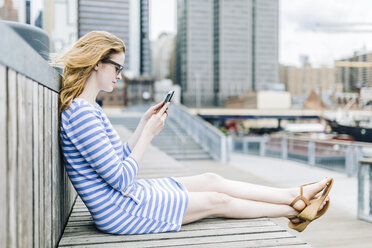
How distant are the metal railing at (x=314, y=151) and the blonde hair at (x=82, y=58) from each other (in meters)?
7.13

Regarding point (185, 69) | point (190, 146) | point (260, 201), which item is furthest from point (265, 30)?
point (260, 201)

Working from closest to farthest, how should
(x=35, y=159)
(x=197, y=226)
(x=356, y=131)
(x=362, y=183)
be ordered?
(x=35, y=159)
(x=197, y=226)
(x=362, y=183)
(x=356, y=131)

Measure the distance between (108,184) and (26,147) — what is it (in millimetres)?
785

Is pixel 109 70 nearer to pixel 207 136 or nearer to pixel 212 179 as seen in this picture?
pixel 212 179

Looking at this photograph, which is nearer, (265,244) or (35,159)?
(35,159)

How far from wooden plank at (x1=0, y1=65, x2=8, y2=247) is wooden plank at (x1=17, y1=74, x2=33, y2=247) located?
4.4 inches

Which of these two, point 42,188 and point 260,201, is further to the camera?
point 260,201

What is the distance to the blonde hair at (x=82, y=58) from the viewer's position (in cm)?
189

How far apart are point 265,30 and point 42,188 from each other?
14244 cm

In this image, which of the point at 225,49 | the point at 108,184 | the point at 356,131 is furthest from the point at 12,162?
the point at 225,49

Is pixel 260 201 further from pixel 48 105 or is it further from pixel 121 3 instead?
pixel 121 3

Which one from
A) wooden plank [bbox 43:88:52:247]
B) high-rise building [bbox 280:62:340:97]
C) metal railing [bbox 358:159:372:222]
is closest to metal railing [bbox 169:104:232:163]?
metal railing [bbox 358:159:372:222]

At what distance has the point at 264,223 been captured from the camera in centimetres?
217

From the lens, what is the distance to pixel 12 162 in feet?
3.46
